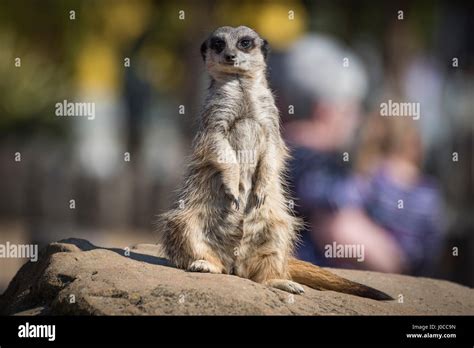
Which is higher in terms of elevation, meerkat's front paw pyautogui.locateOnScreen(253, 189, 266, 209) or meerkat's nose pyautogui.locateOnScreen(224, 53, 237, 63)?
meerkat's nose pyautogui.locateOnScreen(224, 53, 237, 63)

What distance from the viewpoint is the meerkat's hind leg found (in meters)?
4.15

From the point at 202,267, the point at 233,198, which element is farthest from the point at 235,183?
the point at 202,267

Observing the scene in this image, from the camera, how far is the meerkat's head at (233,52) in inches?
165

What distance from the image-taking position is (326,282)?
4.49 metres

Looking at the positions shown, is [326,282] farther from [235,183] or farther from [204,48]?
[204,48]

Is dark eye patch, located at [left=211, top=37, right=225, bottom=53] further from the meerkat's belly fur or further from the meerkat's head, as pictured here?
the meerkat's belly fur

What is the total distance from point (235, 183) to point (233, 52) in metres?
0.70

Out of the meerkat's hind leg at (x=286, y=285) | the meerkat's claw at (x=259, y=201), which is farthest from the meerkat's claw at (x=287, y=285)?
the meerkat's claw at (x=259, y=201)

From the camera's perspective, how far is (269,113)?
437 cm

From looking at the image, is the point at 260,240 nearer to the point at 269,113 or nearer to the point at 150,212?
the point at 269,113

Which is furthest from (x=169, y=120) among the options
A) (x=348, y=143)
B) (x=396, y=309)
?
(x=396, y=309)

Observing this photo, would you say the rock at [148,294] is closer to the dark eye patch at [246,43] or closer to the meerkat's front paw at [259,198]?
the meerkat's front paw at [259,198]

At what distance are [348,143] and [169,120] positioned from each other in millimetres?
1647

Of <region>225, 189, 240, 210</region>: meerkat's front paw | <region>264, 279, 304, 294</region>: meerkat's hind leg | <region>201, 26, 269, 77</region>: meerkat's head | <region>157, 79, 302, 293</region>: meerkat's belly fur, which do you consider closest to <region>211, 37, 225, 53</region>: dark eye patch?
<region>201, 26, 269, 77</region>: meerkat's head
